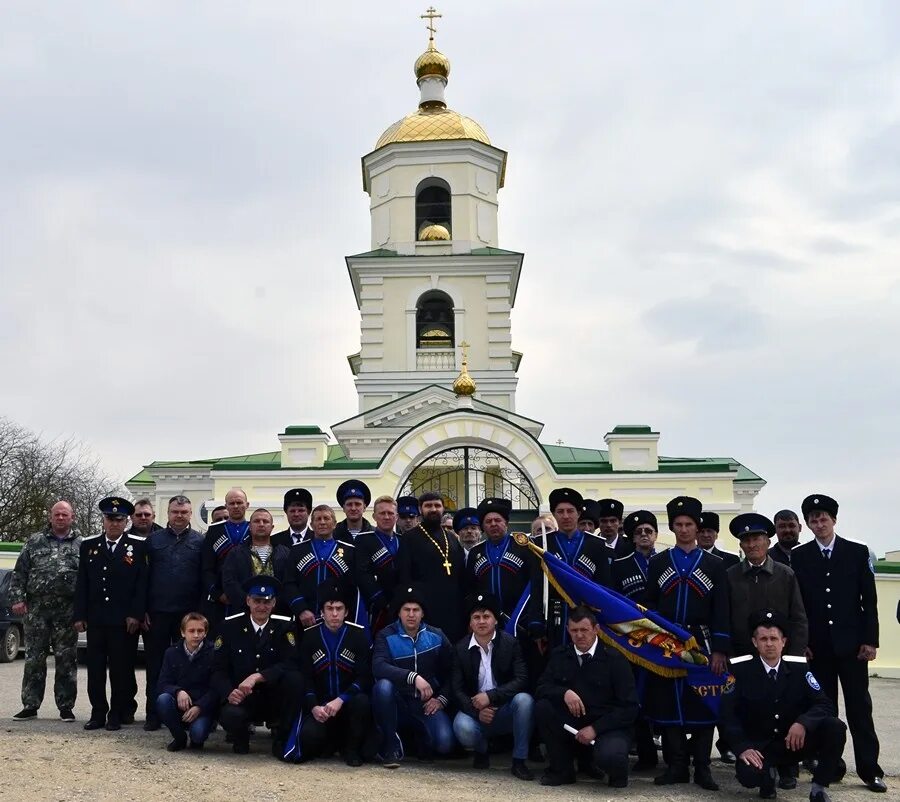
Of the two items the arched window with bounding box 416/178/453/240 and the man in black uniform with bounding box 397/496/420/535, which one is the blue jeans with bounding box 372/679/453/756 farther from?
the arched window with bounding box 416/178/453/240

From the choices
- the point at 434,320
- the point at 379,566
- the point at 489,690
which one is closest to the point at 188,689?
the point at 379,566

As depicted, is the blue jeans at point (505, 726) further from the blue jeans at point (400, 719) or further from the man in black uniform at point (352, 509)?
the man in black uniform at point (352, 509)

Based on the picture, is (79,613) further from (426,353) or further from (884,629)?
(426,353)

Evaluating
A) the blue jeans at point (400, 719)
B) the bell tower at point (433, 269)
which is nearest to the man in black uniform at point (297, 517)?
the blue jeans at point (400, 719)

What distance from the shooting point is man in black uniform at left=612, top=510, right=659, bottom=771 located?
21.4 ft

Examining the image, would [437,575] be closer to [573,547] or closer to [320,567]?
[320,567]

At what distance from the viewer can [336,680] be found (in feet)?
21.3

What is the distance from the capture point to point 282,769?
6.06 metres

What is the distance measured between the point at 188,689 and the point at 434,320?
59.9 feet

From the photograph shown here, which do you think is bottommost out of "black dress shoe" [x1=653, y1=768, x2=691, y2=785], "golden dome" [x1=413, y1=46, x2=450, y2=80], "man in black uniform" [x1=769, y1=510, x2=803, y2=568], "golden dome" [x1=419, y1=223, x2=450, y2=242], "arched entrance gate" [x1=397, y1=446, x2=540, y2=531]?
"black dress shoe" [x1=653, y1=768, x2=691, y2=785]

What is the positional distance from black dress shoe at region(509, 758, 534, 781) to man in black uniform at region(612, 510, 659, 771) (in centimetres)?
78

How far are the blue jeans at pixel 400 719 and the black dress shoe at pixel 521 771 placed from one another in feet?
1.51

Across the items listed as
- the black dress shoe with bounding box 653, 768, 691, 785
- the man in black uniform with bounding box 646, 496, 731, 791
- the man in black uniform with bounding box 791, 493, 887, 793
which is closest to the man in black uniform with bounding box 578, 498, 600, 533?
the man in black uniform with bounding box 646, 496, 731, 791

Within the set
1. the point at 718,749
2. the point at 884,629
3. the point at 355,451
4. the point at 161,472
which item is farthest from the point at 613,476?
the point at 161,472
